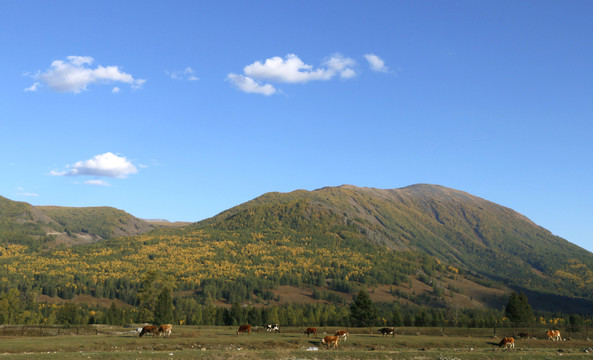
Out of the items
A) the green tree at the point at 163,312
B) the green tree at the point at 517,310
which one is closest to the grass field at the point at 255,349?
the green tree at the point at 163,312

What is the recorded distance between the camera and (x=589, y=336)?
357 ft

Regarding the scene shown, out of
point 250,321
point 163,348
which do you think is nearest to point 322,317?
point 250,321

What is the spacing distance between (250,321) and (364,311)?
4271cm

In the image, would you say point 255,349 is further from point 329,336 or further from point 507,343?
point 507,343

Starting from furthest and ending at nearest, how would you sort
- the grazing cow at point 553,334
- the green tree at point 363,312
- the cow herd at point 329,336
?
1. the green tree at point 363,312
2. the grazing cow at point 553,334
3. the cow herd at point 329,336

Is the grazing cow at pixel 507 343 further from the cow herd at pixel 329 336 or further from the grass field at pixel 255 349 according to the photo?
the grass field at pixel 255 349

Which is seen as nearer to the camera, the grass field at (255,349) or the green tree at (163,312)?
the grass field at (255,349)

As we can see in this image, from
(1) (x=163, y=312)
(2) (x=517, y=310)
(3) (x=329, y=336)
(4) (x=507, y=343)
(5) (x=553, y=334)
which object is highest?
(3) (x=329, y=336)

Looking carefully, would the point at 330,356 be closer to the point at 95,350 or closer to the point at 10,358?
the point at 95,350

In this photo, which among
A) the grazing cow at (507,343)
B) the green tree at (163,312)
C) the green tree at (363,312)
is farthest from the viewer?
the green tree at (163,312)

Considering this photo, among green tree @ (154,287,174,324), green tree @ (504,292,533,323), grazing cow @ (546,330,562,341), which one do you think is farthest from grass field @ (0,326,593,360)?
green tree @ (504,292,533,323)

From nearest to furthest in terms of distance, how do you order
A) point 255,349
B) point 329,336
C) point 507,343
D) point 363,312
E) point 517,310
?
point 255,349
point 329,336
point 507,343
point 363,312
point 517,310

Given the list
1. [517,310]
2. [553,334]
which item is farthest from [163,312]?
[517,310]

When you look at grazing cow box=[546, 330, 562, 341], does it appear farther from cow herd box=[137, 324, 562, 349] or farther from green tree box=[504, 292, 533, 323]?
green tree box=[504, 292, 533, 323]
